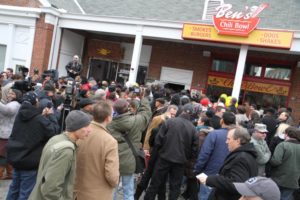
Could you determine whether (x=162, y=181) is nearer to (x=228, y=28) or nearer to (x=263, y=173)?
(x=263, y=173)

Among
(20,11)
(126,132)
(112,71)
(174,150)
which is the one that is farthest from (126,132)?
(112,71)

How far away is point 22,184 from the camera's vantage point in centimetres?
417

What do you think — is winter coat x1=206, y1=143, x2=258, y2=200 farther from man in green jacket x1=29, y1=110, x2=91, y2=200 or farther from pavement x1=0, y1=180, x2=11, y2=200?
pavement x1=0, y1=180, x2=11, y2=200

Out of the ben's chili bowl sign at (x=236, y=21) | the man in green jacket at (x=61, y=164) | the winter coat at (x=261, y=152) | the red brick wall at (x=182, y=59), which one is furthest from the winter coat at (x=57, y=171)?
the red brick wall at (x=182, y=59)

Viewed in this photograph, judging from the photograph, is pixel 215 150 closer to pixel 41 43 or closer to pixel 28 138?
pixel 28 138

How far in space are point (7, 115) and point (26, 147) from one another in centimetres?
159

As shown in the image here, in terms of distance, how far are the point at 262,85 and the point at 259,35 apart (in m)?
3.17

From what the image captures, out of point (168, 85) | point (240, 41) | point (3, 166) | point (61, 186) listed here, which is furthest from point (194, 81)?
point (61, 186)

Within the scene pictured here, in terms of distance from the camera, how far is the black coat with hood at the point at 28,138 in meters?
4.12

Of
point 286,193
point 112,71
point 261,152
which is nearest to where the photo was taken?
point 261,152

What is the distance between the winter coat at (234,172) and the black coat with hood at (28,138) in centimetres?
205

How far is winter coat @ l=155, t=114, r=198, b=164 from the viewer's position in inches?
201

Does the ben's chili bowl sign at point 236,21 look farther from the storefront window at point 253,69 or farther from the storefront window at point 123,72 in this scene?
the storefront window at point 123,72

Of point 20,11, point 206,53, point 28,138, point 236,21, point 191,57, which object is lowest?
point 28,138
